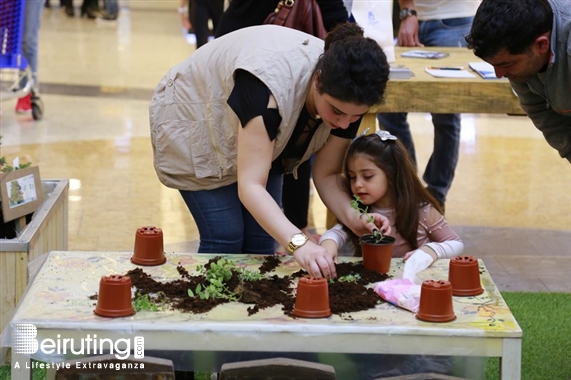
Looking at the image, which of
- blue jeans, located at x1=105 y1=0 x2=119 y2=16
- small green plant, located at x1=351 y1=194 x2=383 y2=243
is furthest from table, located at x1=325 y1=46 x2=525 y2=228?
blue jeans, located at x1=105 y1=0 x2=119 y2=16

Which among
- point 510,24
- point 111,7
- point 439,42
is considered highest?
point 510,24

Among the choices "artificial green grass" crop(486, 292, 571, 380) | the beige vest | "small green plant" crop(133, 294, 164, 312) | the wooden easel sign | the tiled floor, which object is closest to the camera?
"small green plant" crop(133, 294, 164, 312)

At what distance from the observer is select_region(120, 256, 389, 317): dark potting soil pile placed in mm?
2092

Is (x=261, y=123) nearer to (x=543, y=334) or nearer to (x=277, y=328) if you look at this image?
(x=277, y=328)

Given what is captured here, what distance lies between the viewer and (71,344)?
6.45 ft

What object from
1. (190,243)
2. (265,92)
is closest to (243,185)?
(265,92)

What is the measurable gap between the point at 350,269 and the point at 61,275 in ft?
2.47

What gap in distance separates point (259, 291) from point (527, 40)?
3.02 ft

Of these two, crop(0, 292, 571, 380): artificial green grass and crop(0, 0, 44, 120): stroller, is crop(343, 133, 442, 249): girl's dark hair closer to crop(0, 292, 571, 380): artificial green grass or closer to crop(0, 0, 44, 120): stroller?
crop(0, 292, 571, 380): artificial green grass

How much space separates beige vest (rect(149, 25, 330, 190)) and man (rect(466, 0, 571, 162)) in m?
0.43

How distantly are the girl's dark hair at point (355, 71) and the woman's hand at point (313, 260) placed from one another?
1.23 feet

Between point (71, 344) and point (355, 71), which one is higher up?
point (355, 71)

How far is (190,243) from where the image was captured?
4.04 meters

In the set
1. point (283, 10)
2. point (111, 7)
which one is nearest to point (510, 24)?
point (283, 10)
